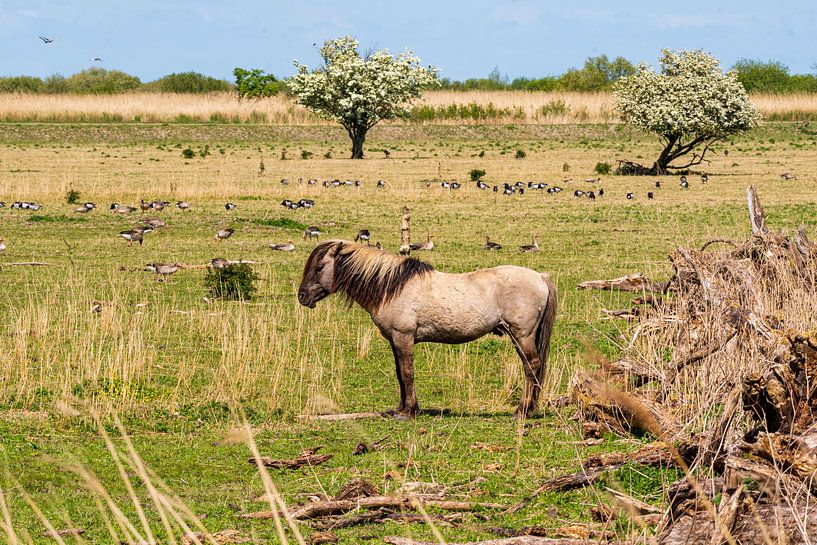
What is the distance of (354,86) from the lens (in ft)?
176

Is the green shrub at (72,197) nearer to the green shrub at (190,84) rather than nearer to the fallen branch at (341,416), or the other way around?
the fallen branch at (341,416)

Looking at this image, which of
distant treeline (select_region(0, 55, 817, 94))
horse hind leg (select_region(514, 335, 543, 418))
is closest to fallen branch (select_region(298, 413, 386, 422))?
horse hind leg (select_region(514, 335, 543, 418))

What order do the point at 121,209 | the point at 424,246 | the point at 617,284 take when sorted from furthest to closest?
1. the point at 121,209
2. the point at 424,246
3. the point at 617,284

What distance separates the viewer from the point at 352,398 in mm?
12031

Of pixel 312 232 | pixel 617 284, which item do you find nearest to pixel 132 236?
pixel 312 232

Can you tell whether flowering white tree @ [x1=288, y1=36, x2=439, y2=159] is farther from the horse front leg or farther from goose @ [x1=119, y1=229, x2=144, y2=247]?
the horse front leg

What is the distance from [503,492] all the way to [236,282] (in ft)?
33.9

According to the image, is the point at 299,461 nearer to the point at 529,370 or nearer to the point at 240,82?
the point at 529,370

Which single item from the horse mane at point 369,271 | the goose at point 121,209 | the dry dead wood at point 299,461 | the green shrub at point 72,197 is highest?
the horse mane at point 369,271

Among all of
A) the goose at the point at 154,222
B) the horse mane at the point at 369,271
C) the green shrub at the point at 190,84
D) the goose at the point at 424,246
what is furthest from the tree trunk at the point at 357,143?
the green shrub at the point at 190,84

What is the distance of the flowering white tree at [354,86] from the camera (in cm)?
5331

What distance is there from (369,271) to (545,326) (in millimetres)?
1786

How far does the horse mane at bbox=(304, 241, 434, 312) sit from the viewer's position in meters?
10.7

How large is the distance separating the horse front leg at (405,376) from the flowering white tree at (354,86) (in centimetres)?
4193
